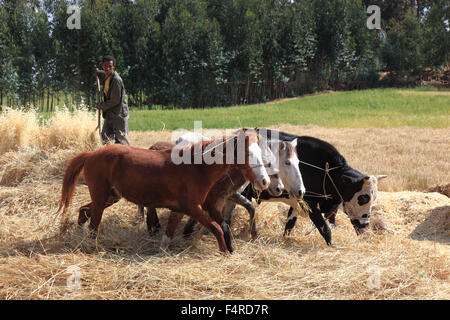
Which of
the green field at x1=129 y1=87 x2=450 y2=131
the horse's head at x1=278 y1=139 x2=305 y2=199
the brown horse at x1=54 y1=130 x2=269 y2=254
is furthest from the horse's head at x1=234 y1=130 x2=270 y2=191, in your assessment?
the green field at x1=129 y1=87 x2=450 y2=131

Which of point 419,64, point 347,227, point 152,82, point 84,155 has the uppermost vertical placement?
point 419,64

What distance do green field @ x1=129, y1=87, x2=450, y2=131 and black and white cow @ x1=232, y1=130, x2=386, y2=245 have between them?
12.3 meters

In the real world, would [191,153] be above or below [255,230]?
above

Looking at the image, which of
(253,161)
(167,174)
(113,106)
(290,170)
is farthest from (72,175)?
(113,106)

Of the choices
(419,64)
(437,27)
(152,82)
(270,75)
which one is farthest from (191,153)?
(437,27)

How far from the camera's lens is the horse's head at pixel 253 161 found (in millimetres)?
4227

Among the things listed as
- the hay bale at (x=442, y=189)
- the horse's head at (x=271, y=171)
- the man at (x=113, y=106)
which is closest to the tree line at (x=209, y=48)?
the man at (x=113, y=106)

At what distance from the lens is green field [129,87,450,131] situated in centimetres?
2112

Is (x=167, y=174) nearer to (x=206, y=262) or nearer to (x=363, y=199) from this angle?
(x=206, y=262)

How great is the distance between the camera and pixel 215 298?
3676 mm

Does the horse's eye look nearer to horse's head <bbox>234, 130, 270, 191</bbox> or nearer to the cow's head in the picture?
the cow's head

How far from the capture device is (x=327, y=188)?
5.66m
